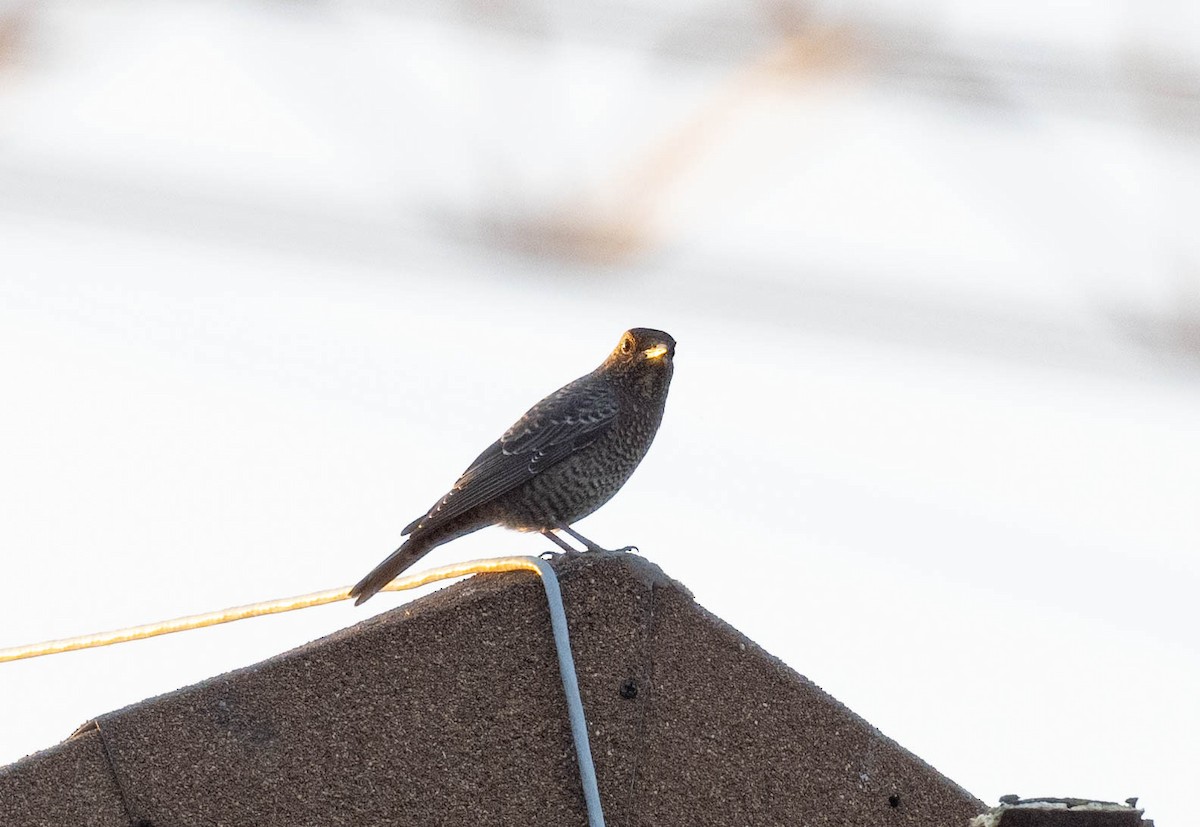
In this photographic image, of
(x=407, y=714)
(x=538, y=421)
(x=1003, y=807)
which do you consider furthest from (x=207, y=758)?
(x=538, y=421)

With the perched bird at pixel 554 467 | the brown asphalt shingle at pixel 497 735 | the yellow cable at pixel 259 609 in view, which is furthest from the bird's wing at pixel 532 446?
the brown asphalt shingle at pixel 497 735

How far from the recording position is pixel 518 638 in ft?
10.7

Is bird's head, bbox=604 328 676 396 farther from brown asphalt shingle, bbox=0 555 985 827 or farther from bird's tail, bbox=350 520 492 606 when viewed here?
brown asphalt shingle, bbox=0 555 985 827

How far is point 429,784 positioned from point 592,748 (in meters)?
0.27

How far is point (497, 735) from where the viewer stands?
3.18m

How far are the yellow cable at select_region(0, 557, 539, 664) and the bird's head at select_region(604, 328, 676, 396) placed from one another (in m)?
2.06

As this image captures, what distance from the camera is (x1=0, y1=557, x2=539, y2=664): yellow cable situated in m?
3.40

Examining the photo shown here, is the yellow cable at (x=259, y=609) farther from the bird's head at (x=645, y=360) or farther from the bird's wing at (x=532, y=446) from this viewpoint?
the bird's head at (x=645, y=360)

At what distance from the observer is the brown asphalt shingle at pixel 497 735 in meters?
3.14

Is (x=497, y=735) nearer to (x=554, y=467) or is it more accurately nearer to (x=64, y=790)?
(x=64, y=790)

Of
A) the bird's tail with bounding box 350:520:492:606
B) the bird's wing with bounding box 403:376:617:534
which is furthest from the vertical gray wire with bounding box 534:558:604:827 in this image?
the bird's wing with bounding box 403:376:617:534

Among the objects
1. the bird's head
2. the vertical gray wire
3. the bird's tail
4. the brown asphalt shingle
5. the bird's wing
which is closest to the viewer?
the vertical gray wire

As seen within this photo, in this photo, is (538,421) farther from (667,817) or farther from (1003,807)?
(1003,807)

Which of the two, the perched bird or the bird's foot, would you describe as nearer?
the bird's foot
